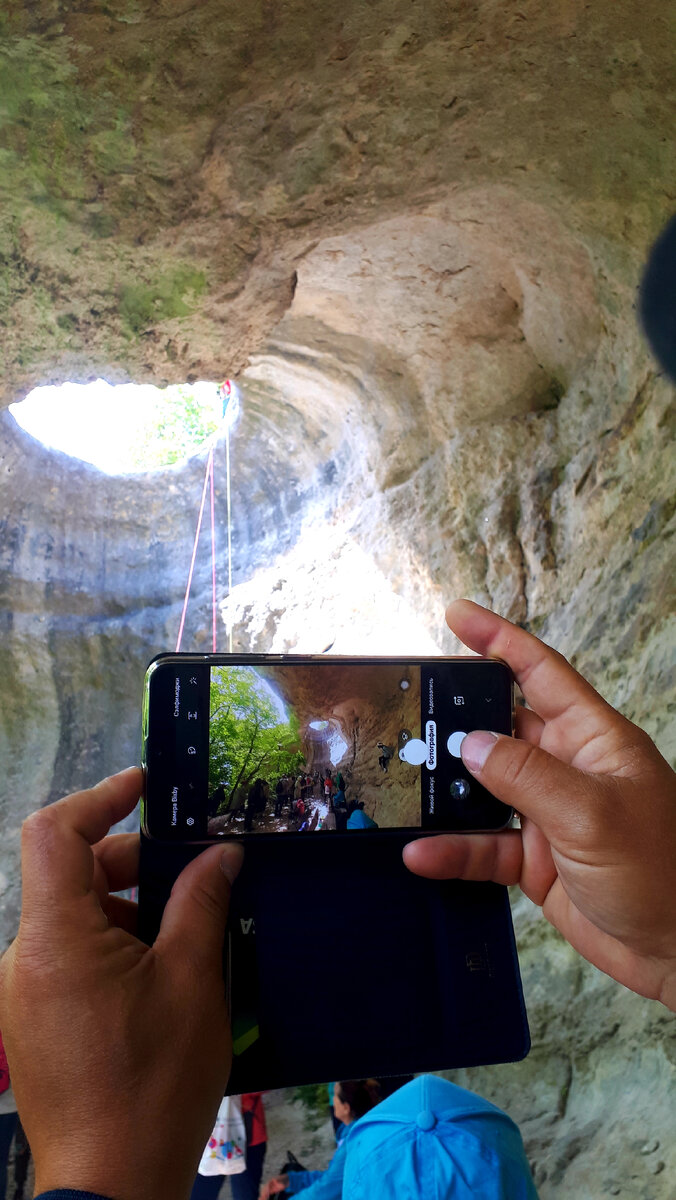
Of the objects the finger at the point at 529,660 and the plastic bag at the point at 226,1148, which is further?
the plastic bag at the point at 226,1148

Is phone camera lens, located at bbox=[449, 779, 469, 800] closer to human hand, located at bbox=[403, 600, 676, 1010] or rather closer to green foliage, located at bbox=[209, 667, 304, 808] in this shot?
human hand, located at bbox=[403, 600, 676, 1010]

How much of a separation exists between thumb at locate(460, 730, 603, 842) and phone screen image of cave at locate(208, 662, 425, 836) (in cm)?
16

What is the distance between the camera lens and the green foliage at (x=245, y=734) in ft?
3.01

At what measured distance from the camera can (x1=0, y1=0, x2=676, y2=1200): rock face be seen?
1.42 meters

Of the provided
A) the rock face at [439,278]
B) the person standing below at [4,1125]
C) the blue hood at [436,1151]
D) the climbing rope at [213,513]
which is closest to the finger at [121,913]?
the blue hood at [436,1151]

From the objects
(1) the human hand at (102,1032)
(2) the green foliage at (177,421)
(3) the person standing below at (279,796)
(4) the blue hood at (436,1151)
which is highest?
(2) the green foliage at (177,421)

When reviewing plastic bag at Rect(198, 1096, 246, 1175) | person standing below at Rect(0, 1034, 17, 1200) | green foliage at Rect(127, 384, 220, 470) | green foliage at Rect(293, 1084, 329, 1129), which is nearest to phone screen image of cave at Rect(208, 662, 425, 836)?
plastic bag at Rect(198, 1096, 246, 1175)

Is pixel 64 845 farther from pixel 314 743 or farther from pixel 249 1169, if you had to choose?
pixel 249 1169

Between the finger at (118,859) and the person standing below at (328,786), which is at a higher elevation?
the person standing below at (328,786)

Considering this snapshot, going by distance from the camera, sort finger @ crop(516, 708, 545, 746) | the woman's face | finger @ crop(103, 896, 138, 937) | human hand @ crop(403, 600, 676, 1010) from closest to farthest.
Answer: human hand @ crop(403, 600, 676, 1010) < finger @ crop(103, 896, 138, 937) < finger @ crop(516, 708, 545, 746) < the woman's face

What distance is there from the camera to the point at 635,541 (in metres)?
1.90

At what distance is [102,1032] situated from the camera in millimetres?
690

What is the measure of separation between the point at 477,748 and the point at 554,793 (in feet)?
0.41

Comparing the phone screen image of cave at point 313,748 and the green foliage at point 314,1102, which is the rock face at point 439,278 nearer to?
the green foliage at point 314,1102
